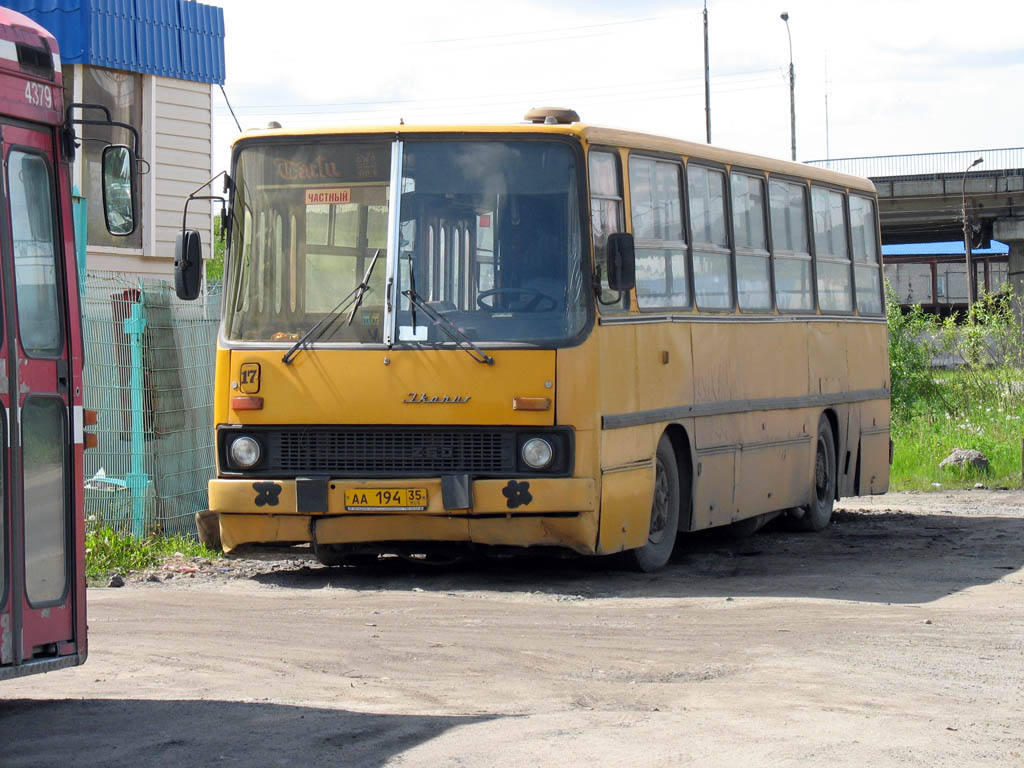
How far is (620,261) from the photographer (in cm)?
1163

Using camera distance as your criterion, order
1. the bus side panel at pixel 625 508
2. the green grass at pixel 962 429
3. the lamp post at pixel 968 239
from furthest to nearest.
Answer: the lamp post at pixel 968 239 → the green grass at pixel 962 429 → the bus side panel at pixel 625 508

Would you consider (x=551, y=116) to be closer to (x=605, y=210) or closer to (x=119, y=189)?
(x=605, y=210)

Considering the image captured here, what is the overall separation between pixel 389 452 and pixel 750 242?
185 inches

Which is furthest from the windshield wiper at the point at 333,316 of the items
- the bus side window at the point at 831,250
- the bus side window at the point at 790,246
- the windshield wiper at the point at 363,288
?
the bus side window at the point at 831,250

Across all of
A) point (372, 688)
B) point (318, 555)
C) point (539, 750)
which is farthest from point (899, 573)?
point (539, 750)

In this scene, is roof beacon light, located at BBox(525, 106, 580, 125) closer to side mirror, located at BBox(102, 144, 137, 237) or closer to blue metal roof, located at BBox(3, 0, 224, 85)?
side mirror, located at BBox(102, 144, 137, 237)

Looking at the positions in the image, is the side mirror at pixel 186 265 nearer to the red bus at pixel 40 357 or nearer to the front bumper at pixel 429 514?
the front bumper at pixel 429 514

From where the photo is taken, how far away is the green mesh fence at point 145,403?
14.3 m

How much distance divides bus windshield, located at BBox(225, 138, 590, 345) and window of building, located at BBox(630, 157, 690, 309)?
105 centimetres

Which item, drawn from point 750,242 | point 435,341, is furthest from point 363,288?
point 750,242

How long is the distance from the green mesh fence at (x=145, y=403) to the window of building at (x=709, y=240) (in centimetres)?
462

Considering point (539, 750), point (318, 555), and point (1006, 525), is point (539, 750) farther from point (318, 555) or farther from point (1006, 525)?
point (1006, 525)

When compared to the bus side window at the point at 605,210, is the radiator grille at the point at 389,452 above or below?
below

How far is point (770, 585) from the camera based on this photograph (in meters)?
12.2
